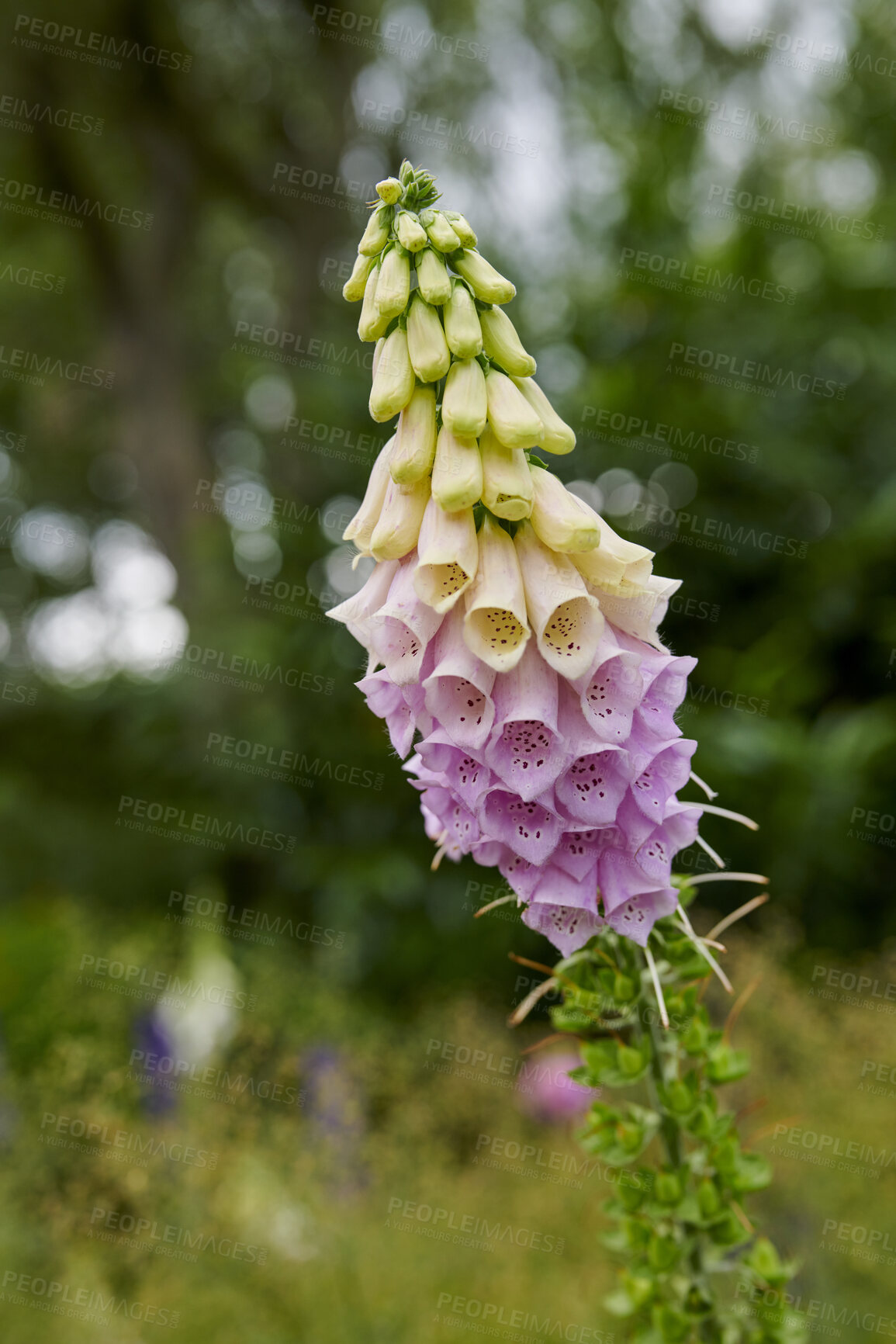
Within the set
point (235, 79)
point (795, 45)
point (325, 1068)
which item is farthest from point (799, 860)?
point (235, 79)

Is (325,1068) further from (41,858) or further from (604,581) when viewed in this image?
(41,858)

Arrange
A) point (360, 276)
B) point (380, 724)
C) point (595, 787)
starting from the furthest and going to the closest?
point (380, 724) → point (360, 276) → point (595, 787)

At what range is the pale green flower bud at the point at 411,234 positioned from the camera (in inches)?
47.1

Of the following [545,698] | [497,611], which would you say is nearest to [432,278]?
[497,611]

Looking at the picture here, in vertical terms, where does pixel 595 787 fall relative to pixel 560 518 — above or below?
below

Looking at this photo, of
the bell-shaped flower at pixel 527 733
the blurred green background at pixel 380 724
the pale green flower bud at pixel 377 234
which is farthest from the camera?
the blurred green background at pixel 380 724

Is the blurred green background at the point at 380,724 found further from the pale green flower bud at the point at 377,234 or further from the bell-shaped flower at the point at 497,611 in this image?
the pale green flower bud at the point at 377,234

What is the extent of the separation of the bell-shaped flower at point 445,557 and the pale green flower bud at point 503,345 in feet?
0.66

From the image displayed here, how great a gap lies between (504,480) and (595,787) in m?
0.41

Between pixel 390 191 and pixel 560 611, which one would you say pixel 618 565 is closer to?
pixel 560 611

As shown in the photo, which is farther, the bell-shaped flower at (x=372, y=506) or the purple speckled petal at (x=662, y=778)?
the bell-shaped flower at (x=372, y=506)

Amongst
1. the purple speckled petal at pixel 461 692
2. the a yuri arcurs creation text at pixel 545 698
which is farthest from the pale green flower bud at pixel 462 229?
the purple speckled petal at pixel 461 692

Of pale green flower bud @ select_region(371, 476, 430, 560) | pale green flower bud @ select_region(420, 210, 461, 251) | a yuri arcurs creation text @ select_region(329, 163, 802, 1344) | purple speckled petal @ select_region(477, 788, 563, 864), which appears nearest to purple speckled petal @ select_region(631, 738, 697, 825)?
a yuri arcurs creation text @ select_region(329, 163, 802, 1344)

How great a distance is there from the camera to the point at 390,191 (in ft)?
4.03
